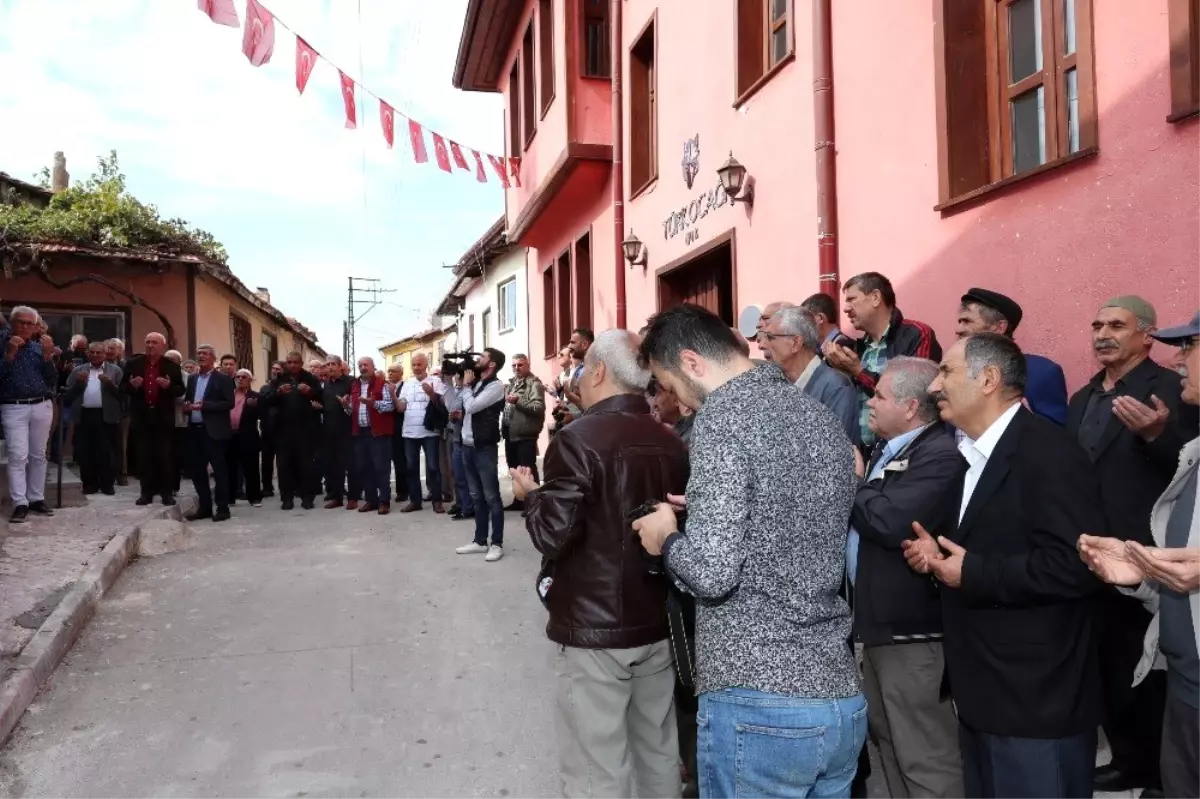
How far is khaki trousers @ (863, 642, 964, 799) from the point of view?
2.86 metres

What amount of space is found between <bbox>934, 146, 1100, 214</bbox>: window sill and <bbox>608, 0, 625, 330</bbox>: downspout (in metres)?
6.10

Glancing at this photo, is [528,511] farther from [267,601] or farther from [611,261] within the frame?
[611,261]

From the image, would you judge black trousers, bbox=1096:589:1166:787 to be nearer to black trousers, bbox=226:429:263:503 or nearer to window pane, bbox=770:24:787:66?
window pane, bbox=770:24:787:66

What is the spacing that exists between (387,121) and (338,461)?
4591 mm

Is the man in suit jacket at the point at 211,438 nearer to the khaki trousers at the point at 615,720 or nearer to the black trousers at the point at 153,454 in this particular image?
the black trousers at the point at 153,454

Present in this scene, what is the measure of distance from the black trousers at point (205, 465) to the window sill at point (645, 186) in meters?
5.81

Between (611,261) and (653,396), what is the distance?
6.77 meters

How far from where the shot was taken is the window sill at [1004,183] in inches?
168

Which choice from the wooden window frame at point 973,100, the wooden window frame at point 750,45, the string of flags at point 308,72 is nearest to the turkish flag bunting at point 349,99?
the string of flags at point 308,72

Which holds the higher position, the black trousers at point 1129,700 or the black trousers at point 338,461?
the black trousers at point 338,461

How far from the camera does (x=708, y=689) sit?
6.89 ft

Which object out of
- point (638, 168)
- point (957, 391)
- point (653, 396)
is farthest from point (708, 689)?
point (638, 168)

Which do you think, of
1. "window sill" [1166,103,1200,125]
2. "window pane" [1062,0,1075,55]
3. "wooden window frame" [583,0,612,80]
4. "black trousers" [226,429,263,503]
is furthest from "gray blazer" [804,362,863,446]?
"black trousers" [226,429,263,503]

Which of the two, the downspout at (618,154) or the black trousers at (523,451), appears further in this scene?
the downspout at (618,154)
